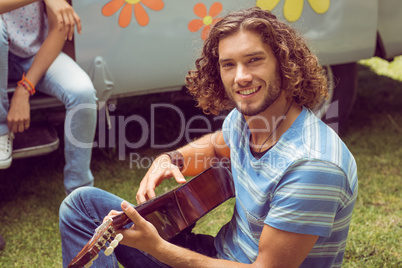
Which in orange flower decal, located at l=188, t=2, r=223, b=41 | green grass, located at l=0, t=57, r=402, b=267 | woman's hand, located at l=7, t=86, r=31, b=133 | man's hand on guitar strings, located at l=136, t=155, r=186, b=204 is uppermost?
orange flower decal, located at l=188, t=2, r=223, b=41

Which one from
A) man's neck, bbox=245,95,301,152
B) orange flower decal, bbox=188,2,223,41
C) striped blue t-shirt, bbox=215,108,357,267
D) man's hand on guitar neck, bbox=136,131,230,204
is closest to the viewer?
striped blue t-shirt, bbox=215,108,357,267

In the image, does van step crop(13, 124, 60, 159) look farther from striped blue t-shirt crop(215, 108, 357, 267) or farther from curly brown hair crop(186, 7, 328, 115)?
striped blue t-shirt crop(215, 108, 357, 267)

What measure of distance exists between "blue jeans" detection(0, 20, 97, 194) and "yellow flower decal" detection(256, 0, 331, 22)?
1244mm

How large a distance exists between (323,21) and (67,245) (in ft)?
7.82

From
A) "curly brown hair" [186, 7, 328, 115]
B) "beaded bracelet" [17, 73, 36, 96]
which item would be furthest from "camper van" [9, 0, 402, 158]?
"curly brown hair" [186, 7, 328, 115]

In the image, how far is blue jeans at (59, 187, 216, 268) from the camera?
2.02m

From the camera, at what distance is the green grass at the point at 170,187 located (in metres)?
2.78

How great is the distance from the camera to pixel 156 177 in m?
2.16

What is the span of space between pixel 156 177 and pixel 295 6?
186cm

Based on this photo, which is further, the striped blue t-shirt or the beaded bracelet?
the beaded bracelet

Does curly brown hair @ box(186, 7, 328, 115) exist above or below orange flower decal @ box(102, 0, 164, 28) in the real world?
above

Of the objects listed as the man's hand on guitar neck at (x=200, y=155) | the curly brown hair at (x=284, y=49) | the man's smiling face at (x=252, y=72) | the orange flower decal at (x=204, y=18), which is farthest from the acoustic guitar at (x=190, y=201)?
the orange flower decal at (x=204, y=18)

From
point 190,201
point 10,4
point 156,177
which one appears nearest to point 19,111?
point 10,4

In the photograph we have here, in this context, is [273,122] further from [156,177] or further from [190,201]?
[156,177]
